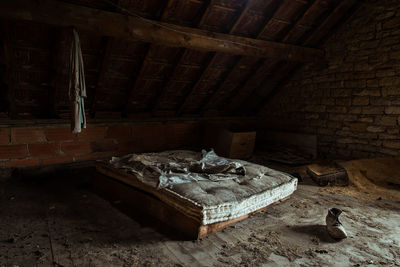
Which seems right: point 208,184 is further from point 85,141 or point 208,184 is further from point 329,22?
→ point 329,22

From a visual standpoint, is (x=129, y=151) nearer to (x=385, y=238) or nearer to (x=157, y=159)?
(x=157, y=159)

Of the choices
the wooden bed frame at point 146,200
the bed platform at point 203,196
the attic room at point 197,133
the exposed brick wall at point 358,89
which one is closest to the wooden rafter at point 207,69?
the attic room at point 197,133

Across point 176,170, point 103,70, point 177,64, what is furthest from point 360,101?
point 103,70

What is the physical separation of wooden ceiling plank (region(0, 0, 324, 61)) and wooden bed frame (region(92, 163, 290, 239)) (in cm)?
177

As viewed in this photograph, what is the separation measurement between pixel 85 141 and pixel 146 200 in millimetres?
2298

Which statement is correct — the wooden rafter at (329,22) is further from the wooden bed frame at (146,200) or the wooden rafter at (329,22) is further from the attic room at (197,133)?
the wooden bed frame at (146,200)

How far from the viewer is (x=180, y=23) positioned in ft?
12.1

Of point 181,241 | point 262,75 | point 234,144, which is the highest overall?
point 262,75

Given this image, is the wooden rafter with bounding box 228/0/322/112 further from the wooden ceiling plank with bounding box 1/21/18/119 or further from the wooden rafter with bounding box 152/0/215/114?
the wooden ceiling plank with bounding box 1/21/18/119

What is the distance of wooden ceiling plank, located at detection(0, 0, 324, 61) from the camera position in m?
2.64

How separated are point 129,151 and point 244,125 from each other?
126 inches

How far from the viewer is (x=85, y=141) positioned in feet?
14.5

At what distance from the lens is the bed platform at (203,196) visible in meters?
2.26

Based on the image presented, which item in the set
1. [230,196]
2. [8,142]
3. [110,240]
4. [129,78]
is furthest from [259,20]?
[8,142]
